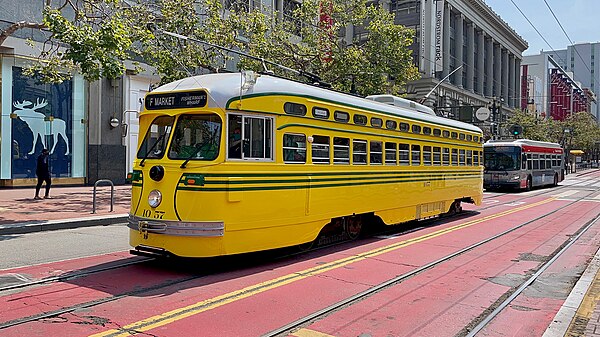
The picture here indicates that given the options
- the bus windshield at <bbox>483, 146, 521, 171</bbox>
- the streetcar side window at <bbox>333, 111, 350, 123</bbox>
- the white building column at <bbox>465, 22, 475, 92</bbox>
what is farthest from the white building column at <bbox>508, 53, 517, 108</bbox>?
the streetcar side window at <bbox>333, 111, 350, 123</bbox>

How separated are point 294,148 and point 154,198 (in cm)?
254

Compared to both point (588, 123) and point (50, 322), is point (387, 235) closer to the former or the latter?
point (50, 322)

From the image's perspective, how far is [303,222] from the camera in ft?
32.2

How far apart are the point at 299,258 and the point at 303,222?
73 centimetres

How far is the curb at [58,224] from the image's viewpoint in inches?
521

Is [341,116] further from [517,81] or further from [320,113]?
[517,81]

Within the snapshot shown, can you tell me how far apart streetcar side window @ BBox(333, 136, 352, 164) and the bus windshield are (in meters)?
24.1

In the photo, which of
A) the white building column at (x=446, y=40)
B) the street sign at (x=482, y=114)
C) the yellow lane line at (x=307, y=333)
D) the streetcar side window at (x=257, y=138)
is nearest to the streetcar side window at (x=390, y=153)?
the streetcar side window at (x=257, y=138)

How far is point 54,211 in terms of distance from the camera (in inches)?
655

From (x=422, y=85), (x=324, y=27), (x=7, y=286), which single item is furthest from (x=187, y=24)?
(x=422, y=85)

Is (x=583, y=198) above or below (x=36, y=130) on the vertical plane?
below

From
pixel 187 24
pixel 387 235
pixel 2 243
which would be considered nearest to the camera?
pixel 2 243

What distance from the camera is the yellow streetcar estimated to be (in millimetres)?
8359

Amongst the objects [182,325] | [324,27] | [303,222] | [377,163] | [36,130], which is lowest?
[182,325]
